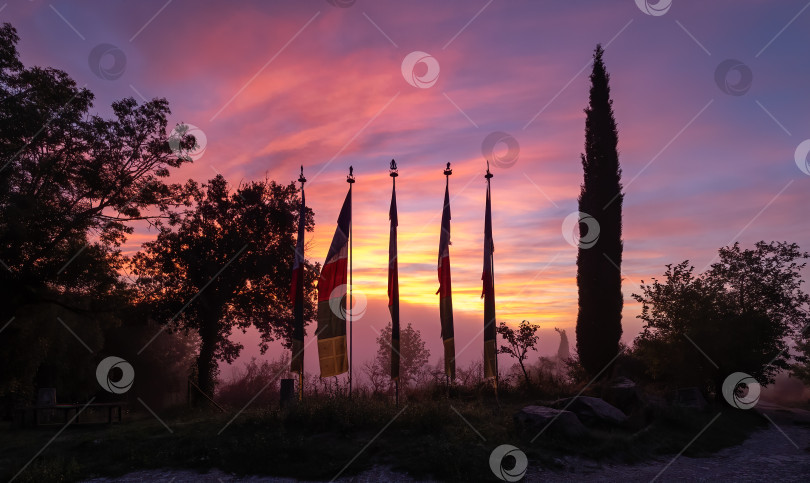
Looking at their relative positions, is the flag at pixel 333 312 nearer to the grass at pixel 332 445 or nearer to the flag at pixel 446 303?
the grass at pixel 332 445

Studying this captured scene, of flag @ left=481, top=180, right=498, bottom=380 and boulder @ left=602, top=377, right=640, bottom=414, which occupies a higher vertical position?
flag @ left=481, top=180, right=498, bottom=380

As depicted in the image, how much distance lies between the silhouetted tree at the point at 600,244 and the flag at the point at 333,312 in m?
13.8

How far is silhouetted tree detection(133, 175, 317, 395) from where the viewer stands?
25391 millimetres

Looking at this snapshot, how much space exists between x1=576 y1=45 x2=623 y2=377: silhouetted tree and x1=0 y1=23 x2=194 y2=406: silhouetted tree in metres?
20.8

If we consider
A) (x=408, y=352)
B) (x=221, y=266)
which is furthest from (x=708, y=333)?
(x=408, y=352)

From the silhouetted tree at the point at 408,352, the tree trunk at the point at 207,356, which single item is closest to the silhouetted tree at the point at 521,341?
the tree trunk at the point at 207,356

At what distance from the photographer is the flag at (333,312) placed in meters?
16.0

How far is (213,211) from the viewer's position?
2642 centimetres

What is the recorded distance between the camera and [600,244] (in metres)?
25.0

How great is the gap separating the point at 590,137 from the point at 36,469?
85.9 ft

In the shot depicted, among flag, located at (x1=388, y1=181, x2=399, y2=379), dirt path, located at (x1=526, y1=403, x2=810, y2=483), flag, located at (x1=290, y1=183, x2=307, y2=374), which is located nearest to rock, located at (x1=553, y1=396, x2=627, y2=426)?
dirt path, located at (x1=526, y1=403, x2=810, y2=483)

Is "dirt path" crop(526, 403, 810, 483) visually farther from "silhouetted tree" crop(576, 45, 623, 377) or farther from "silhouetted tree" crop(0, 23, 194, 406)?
"silhouetted tree" crop(0, 23, 194, 406)

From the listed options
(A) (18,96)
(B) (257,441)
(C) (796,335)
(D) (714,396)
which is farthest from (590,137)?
(A) (18,96)

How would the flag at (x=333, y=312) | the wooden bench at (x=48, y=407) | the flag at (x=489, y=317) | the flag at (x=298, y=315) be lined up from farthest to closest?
the wooden bench at (x=48, y=407), the flag at (x=489, y=317), the flag at (x=298, y=315), the flag at (x=333, y=312)
